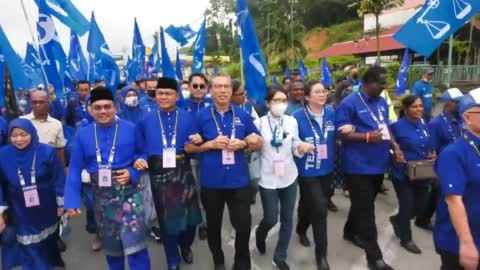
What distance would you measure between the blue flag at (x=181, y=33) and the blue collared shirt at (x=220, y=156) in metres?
8.11

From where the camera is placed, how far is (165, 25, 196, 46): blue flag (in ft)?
36.9

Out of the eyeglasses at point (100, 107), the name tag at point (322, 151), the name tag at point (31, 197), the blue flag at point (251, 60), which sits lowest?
the name tag at point (31, 197)

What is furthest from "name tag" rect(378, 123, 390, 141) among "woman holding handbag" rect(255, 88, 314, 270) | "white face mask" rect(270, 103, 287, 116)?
"white face mask" rect(270, 103, 287, 116)

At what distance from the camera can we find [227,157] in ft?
11.4

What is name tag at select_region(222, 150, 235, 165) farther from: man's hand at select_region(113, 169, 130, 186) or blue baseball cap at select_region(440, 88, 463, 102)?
blue baseball cap at select_region(440, 88, 463, 102)

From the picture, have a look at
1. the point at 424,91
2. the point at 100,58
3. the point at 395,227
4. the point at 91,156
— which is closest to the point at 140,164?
the point at 91,156

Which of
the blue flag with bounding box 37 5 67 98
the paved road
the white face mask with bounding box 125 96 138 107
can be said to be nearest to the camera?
the paved road

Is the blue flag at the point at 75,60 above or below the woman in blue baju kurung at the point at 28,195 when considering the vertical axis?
above

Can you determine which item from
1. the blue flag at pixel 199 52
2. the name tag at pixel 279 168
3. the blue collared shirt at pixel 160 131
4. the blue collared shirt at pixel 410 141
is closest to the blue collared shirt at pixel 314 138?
the name tag at pixel 279 168

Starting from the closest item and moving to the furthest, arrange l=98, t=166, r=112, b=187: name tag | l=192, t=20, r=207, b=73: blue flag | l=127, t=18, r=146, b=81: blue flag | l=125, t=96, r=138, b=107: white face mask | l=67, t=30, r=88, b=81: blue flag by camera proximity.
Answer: l=98, t=166, r=112, b=187: name tag < l=125, t=96, r=138, b=107: white face mask < l=67, t=30, r=88, b=81: blue flag < l=192, t=20, r=207, b=73: blue flag < l=127, t=18, r=146, b=81: blue flag

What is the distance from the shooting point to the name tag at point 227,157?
3.48 meters

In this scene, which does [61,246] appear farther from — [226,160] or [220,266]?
[226,160]

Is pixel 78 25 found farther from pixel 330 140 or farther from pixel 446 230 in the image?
pixel 446 230

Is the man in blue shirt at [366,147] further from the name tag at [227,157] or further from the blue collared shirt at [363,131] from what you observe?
the name tag at [227,157]
